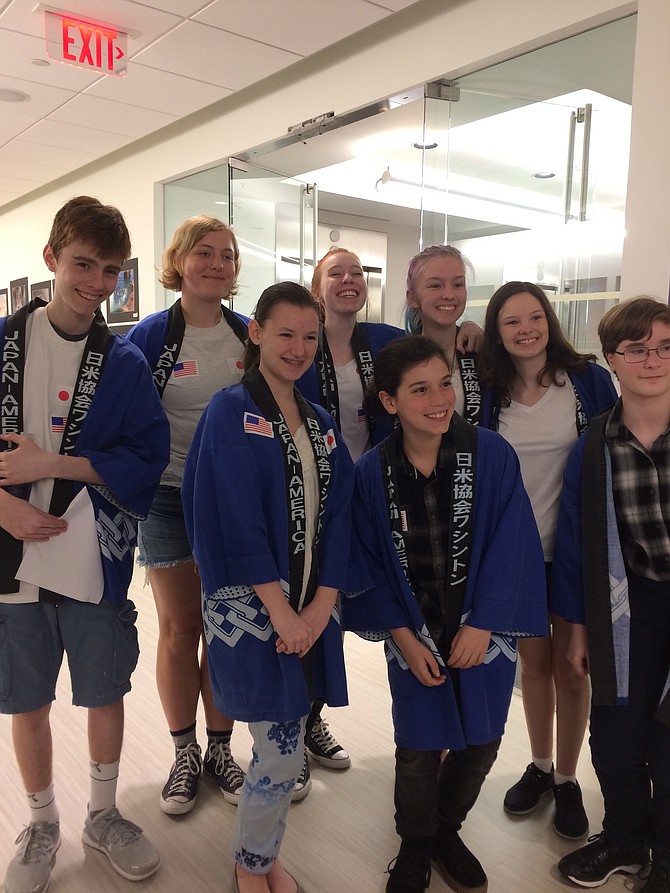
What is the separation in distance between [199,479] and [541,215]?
2.32 metres

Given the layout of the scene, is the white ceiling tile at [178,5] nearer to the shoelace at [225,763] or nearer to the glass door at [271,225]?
the glass door at [271,225]

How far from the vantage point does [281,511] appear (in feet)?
5.44

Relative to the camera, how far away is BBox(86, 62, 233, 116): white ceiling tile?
4305 millimetres

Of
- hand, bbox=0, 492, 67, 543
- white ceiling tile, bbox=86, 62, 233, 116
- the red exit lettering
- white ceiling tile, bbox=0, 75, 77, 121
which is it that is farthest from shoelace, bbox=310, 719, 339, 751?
white ceiling tile, bbox=0, 75, 77, 121

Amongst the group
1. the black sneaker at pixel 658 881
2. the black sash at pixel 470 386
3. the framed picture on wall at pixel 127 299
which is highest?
the framed picture on wall at pixel 127 299

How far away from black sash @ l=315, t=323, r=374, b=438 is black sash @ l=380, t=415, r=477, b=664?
38 cm

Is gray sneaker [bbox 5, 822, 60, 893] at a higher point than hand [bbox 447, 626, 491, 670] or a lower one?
lower

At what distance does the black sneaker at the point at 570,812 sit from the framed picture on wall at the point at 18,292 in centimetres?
755

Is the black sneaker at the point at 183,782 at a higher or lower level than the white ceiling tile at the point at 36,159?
lower

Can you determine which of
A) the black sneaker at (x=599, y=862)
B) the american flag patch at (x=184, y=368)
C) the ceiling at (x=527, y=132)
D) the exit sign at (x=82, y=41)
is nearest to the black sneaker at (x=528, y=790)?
the black sneaker at (x=599, y=862)

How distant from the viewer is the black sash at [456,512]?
1762 millimetres

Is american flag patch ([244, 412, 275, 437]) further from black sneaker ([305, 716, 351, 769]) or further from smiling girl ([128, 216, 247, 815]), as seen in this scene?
black sneaker ([305, 716, 351, 769])

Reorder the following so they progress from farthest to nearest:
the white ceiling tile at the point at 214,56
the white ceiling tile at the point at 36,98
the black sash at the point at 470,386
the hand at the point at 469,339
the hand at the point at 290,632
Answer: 1. the white ceiling tile at the point at 36,98
2. the white ceiling tile at the point at 214,56
3. the hand at the point at 469,339
4. the black sash at the point at 470,386
5. the hand at the point at 290,632

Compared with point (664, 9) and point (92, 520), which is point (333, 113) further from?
point (92, 520)
